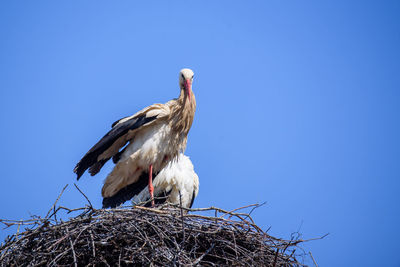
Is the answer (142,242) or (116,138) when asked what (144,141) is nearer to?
(116,138)

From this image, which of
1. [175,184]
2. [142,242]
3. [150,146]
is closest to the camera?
[142,242]

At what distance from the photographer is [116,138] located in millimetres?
4266

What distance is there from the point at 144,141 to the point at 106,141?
331 mm

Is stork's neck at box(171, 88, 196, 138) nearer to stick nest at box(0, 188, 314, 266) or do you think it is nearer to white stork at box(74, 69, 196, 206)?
white stork at box(74, 69, 196, 206)

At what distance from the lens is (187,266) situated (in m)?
2.69

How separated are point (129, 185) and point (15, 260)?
1.77 meters

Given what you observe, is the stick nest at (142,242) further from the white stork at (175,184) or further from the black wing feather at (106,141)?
the white stork at (175,184)

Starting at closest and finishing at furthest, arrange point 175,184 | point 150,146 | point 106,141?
point 106,141
point 150,146
point 175,184

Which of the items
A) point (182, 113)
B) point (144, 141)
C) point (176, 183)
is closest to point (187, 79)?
point (182, 113)

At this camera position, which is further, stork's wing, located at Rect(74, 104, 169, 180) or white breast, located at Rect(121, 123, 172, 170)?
white breast, located at Rect(121, 123, 172, 170)

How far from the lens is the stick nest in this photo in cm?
285

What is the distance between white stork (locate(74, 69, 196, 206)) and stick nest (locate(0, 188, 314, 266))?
1.16m

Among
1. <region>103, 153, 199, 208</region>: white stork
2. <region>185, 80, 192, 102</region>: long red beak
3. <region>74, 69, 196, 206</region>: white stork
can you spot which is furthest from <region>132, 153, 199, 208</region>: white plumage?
<region>185, 80, 192, 102</region>: long red beak

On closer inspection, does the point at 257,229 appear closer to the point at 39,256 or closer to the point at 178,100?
the point at 39,256
